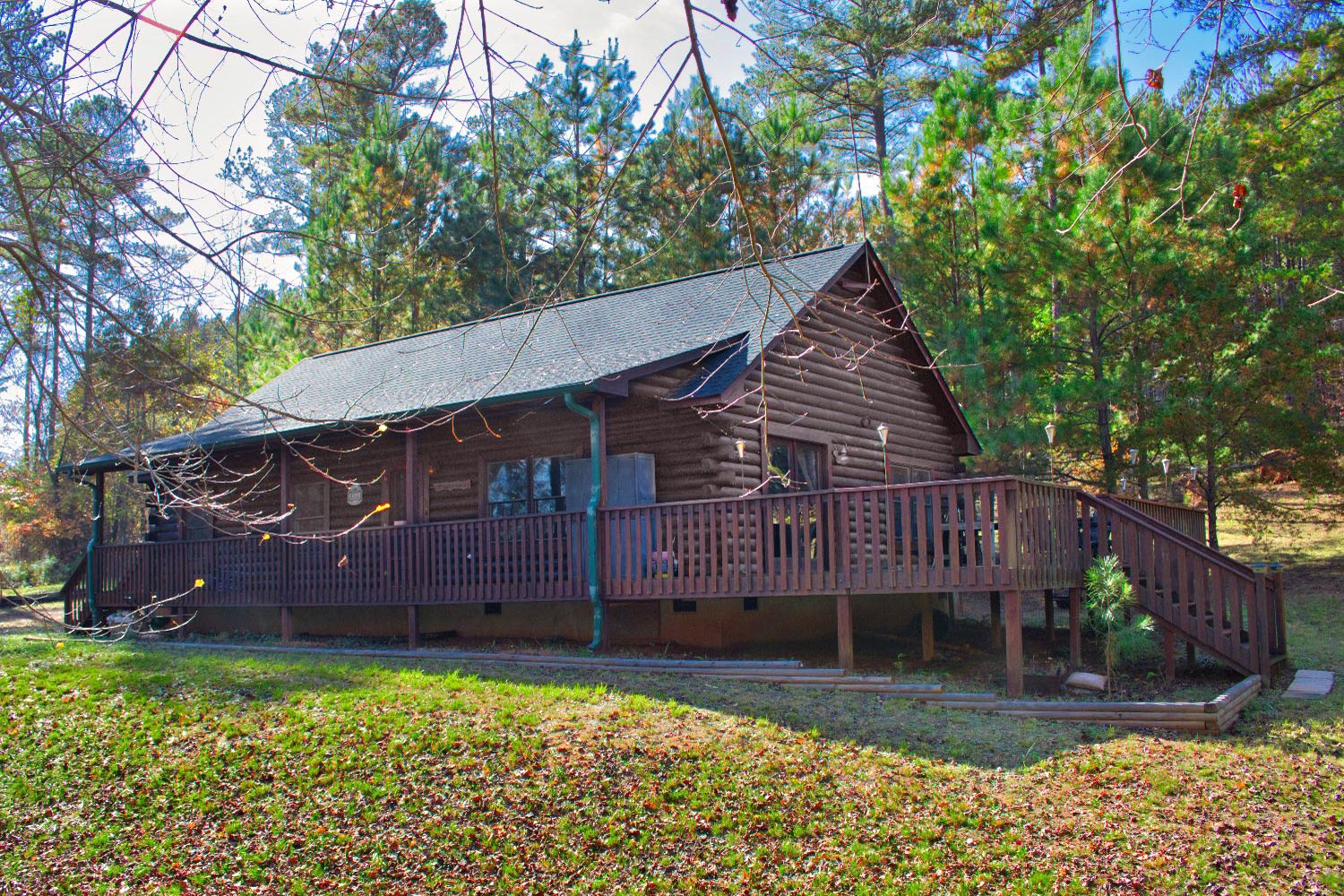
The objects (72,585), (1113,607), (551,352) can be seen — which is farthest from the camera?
(72,585)

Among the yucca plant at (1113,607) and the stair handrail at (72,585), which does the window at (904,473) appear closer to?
the yucca plant at (1113,607)

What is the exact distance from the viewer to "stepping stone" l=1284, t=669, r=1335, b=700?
34.4ft

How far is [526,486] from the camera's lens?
1570 cm

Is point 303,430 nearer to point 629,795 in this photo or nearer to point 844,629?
point 844,629

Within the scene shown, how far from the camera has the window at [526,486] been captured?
50.5 ft

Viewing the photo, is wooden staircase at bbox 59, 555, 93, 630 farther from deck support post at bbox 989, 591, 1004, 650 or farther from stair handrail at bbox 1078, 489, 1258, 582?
stair handrail at bbox 1078, 489, 1258, 582

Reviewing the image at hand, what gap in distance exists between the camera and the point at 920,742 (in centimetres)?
891

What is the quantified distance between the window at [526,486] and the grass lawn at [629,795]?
5.52 meters

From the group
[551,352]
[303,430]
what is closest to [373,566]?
[303,430]

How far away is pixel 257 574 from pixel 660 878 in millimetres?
11277

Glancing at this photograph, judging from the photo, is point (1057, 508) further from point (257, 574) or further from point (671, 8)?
point (257, 574)

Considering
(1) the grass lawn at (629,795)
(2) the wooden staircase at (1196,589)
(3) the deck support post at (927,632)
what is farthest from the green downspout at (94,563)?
(2) the wooden staircase at (1196,589)

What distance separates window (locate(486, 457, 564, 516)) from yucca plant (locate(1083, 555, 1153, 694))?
23.7 feet

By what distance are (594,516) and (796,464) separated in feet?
12.2
